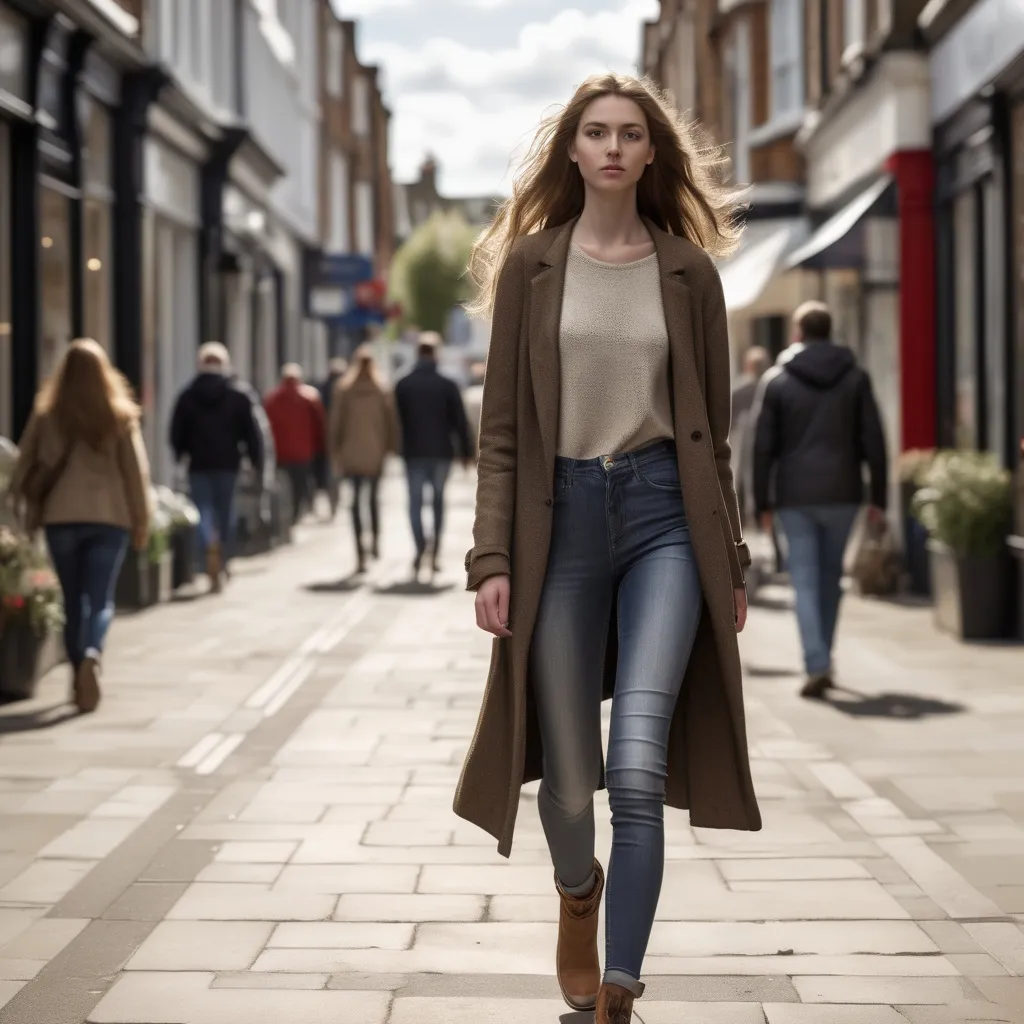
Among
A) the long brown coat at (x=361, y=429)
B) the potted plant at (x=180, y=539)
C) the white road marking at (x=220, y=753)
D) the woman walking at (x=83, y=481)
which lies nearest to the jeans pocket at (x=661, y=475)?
the white road marking at (x=220, y=753)

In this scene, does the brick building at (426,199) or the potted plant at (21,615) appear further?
the brick building at (426,199)

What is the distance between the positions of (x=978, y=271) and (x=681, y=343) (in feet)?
35.5

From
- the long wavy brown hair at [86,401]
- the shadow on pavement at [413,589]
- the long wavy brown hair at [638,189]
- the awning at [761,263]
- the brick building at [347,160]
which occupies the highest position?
the brick building at [347,160]

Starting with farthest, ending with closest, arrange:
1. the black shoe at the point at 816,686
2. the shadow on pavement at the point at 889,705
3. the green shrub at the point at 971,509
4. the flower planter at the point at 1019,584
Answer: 1. the green shrub at the point at 971,509
2. the flower planter at the point at 1019,584
3. the black shoe at the point at 816,686
4. the shadow on pavement at the point at 889,705

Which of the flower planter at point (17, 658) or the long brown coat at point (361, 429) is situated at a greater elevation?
the long brown coat at point (361, 429)

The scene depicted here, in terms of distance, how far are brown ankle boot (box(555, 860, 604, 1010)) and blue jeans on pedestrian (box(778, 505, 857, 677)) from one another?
5.50m

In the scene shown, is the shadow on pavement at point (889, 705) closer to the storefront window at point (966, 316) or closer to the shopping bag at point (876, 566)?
the shopping bag at point (876, 566)

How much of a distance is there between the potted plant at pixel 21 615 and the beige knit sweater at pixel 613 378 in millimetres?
5766

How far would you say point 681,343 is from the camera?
13.7 feet

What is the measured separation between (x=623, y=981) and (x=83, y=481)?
19.3ft

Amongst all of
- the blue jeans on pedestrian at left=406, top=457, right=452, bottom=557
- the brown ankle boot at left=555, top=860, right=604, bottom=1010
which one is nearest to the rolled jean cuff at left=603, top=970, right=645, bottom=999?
the brown ankle boot at left=555, top=860, right=604, bottom=1010

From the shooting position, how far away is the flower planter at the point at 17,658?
952cm

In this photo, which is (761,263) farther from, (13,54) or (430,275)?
(430,275)

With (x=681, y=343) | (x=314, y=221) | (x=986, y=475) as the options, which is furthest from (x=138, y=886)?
(x=314, y=221)
